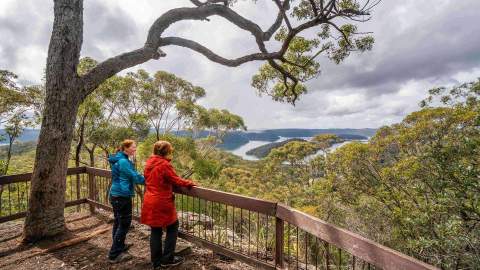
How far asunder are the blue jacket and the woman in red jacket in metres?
0.35

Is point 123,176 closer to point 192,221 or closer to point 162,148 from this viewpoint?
point 162,148

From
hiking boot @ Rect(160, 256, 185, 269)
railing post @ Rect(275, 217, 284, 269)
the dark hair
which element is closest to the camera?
railing post @ Rect(275, 217, 284, 269)

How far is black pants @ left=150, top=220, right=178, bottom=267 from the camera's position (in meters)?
3.80

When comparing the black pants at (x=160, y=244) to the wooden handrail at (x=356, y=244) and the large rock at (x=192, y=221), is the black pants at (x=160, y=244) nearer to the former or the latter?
the large rock at (x=192, y=221)

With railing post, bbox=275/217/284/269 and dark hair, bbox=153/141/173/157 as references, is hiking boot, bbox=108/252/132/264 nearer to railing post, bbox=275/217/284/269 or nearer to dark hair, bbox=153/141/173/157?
dark hair, bbox=153/141/173/157

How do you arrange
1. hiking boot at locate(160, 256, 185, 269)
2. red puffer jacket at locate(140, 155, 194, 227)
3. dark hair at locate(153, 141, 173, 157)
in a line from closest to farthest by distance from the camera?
red puffer jacket at locate(140, 155, 194, 227)
dark hair at locate(153, 141, 173, 157)
hiking boot at locate(160, 256, 185, 269)

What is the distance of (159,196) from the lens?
3666mm

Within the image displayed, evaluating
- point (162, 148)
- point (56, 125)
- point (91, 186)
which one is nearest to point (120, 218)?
point (162, 148)

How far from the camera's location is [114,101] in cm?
1641

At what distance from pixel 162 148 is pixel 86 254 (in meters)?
2.39

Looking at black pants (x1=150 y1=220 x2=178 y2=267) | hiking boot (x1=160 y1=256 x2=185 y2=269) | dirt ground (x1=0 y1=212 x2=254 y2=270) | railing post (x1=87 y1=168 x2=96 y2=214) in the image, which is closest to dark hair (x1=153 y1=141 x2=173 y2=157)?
black pants (x1=150 y1=220 x2=178 y2=267)

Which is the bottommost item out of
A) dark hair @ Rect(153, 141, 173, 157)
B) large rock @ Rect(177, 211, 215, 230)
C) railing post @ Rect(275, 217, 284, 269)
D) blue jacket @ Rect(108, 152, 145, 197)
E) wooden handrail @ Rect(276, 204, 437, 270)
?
large rock @ Rect(177, 211, 215, 230)

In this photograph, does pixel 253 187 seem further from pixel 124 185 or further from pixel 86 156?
pixel 124 185

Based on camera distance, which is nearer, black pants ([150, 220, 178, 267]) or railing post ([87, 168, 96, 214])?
black pants ([150, 220, 178, 267])
